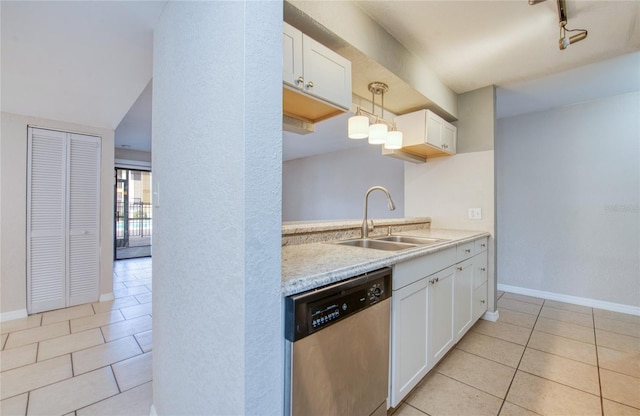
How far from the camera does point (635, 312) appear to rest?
290 centimetres

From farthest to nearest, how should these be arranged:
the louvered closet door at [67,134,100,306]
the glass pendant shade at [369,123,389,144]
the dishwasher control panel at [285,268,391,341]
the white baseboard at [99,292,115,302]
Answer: the white baseboard at [99,292,115,302] < the louvered closet door at [67,134,100,306] < the glass pendant shade at [369,123,389,144] < the dishwasher control panel at [285,268,391,341]

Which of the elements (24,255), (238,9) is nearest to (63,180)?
(24,255)

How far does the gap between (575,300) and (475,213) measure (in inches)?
68.2

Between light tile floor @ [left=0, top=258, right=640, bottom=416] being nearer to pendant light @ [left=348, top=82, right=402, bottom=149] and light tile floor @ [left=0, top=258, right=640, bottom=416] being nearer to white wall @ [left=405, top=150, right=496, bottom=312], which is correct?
white wall @ [left=405, top=150, right=496, bottom=312]

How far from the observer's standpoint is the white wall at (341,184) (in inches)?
206

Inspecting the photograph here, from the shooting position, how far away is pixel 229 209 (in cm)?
83

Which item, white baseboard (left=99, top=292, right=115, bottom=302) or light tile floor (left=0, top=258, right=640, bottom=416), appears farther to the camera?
white baseboard (left=99, top=292, right=115, bottom=302)

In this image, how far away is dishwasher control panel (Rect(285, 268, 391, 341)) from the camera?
92 cm

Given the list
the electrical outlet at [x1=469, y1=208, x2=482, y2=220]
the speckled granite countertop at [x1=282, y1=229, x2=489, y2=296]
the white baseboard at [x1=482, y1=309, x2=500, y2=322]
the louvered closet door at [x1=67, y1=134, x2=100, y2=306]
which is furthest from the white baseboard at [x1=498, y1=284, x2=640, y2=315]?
the louvered closet door at [x1=67, y1=134, x2=100, y2=306]

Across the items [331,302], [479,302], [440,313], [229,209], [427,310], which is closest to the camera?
[229,209]

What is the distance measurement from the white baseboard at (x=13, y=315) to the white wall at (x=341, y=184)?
4840mm

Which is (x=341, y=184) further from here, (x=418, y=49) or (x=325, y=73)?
(x=325, y=73)

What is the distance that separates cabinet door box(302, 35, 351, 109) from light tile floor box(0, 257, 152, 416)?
208 cm

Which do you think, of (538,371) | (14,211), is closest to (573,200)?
(538,371)
